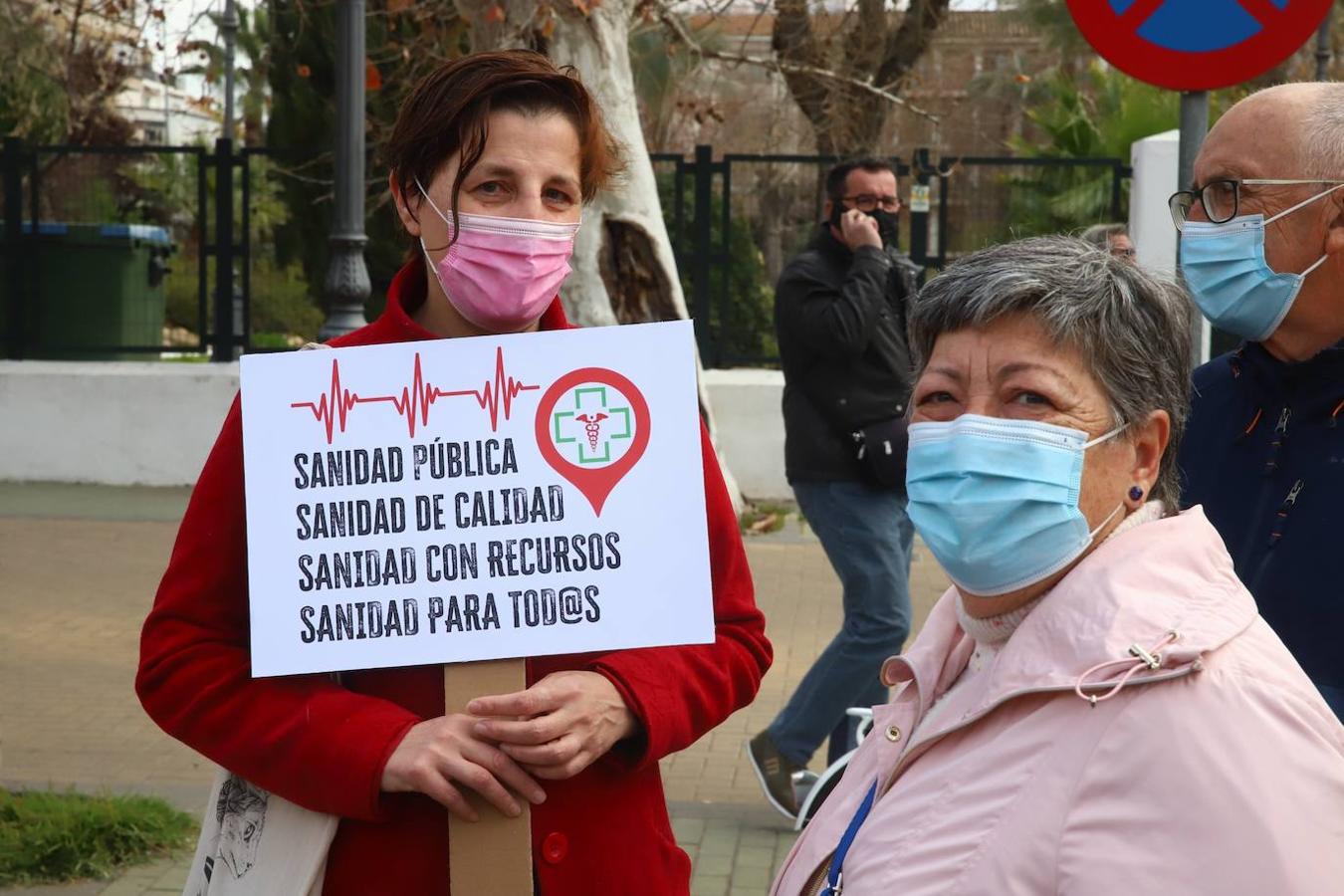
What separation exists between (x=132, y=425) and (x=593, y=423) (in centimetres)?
1094

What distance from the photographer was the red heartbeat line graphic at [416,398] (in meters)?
2.43

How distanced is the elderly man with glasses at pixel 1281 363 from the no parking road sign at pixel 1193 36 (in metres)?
1.39

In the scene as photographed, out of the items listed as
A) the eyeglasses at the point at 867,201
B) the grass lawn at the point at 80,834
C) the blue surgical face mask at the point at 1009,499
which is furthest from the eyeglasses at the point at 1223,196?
the grass lawn at the point at 80,834

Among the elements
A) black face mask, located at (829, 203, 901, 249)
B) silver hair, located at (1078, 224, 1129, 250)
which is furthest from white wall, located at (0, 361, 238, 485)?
silver hair, located at (1078, 224, 1129, 250)

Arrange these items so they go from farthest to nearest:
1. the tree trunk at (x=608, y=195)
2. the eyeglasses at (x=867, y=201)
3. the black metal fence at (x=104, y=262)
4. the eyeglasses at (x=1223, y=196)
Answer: the black metal fence at (x=104, y=262), the tree trunk at (x=608, y=195), the eyeglasses at (x=867, y=201), the eyeglasses at (x=1223, y=196)

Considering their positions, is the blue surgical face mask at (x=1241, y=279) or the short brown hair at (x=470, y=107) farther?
the blue surgical face mask at (x=1241, y=279)

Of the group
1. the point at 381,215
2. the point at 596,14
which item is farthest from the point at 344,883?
the point at 381,215

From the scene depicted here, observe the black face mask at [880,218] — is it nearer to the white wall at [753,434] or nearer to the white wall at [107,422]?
the white wall at [753,434]

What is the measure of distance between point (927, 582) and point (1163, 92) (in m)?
11.0

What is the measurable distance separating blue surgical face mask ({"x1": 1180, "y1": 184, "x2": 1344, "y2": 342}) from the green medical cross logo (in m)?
1.17

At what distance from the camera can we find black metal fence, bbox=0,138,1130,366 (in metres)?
13.1

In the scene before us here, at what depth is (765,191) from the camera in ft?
45.5

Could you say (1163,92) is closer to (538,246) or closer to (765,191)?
(765,191)

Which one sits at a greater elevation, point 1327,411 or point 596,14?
point 596,14
